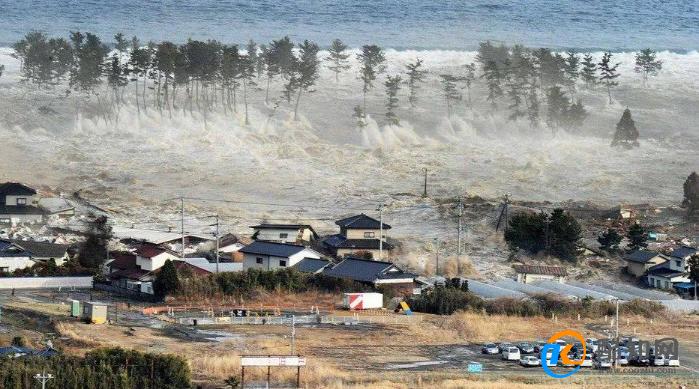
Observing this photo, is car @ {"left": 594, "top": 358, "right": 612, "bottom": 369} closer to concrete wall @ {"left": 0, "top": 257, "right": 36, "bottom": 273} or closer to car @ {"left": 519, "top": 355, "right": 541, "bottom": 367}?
car @ {"left": 519, "top": 355, "right": 541, "bottom": 367}

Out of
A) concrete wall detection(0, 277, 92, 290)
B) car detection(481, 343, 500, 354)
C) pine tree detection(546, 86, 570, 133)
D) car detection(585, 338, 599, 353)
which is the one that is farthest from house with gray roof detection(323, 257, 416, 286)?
pine tree detection(546, 86, 570, 133)

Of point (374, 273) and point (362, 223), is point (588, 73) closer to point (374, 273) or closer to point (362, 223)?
point (362, 223)

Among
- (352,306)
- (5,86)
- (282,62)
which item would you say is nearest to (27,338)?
(352,306)

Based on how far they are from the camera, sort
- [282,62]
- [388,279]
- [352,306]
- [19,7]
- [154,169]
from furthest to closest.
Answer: [19,7]
[282,62]
[154,169]
[388,279]
[352,306]

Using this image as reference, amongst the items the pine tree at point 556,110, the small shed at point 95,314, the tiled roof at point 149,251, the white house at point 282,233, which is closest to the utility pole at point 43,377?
the small shed at point 95,314

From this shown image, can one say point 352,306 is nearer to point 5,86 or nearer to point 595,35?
point 5,86
